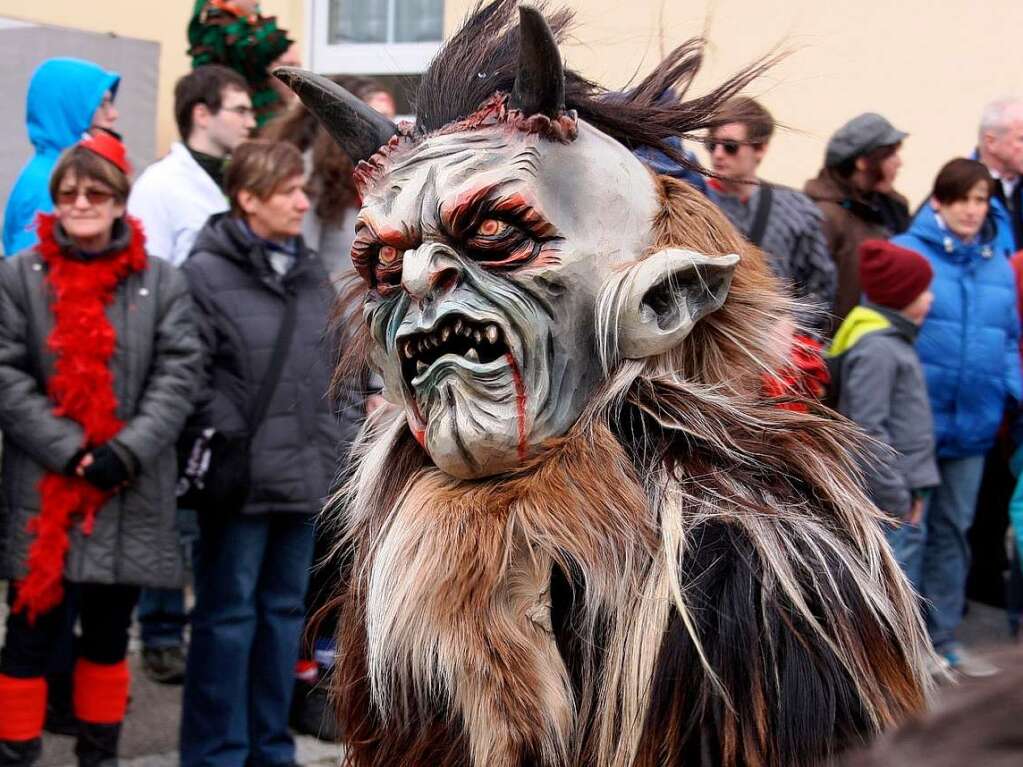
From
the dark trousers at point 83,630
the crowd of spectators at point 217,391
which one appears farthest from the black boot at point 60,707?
the dark trousers at point 83,630

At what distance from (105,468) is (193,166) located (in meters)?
1.55

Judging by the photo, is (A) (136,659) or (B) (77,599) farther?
(A) (136,659)

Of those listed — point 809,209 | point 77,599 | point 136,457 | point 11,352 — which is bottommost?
point 77,599

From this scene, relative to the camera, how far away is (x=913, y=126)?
21.5 feet

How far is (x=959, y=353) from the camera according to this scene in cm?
514

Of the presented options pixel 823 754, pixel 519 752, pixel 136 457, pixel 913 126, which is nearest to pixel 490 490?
pixel 519 752

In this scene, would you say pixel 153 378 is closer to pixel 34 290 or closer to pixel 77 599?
pixel 34 290

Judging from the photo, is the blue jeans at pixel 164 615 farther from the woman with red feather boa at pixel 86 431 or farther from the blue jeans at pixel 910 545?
the blue jeans at pixel 910 545

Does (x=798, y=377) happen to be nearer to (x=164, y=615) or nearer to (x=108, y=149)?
(x=108, y=149)

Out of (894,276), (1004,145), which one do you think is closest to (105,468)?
(894,276)

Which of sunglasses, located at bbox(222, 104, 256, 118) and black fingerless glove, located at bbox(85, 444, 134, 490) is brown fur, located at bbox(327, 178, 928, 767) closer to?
black fingerless glove, located at bbox(85, 444, 134, 490)

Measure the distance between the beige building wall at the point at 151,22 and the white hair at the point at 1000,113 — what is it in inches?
140

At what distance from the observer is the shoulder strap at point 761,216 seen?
4.77 m

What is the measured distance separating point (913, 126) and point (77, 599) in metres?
4.17
